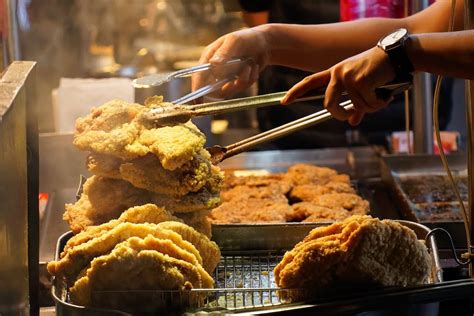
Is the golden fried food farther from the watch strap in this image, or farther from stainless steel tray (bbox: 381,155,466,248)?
stainless steel tray (bbox: 381,155,466,248)

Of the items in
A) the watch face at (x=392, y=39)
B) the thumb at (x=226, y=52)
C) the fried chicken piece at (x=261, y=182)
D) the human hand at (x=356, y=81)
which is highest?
the thumb at (x=226, y=52)

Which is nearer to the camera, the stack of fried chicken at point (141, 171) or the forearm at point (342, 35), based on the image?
the stack of fried chicken at point (141, 171)

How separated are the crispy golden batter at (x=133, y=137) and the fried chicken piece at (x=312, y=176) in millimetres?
1546

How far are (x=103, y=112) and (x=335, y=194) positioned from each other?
1376 mm

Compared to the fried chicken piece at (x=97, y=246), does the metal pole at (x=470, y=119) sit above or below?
above

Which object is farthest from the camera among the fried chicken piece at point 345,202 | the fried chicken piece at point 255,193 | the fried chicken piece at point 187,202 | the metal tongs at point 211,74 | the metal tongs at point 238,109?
the fried chicken piece at point 255,193

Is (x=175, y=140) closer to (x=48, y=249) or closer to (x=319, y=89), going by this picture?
(x=319, y=89)

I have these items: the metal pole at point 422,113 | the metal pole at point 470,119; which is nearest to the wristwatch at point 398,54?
the metal pole at point 470,119

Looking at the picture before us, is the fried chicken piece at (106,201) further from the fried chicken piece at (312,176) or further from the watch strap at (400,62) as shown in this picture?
the fried chicken piece at (312,176)

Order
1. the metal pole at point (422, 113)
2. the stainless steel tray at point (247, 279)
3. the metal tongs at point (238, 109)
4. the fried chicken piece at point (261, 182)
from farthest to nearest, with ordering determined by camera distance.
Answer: the metal pole at point (422, 113), the fried chicken piece at point (261, 182), the metal tongs at point (238, 109), the stainless steel tray at point (247, 279)

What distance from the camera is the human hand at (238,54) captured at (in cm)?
252

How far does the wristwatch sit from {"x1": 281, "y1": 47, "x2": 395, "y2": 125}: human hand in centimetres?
1

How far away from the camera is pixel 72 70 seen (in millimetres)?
7770

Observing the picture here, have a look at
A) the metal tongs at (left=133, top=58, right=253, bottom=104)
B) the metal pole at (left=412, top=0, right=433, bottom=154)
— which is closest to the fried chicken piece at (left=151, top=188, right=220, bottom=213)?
the metal tongs at (left=133, top=58, right=253, bottom=104)
